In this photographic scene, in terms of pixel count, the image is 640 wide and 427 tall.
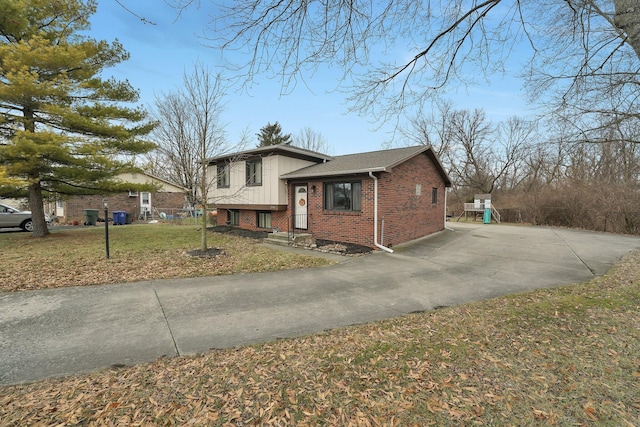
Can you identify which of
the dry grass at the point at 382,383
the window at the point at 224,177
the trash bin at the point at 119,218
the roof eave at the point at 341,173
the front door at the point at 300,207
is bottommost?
the dry grass at the point at 382,383

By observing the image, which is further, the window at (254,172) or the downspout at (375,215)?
the window at (254,172)

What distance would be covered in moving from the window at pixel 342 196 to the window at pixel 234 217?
6323 mm

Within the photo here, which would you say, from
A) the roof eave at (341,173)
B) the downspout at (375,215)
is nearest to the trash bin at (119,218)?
the roof eave at (341,173)

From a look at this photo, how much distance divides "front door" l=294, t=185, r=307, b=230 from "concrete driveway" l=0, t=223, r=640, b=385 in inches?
158

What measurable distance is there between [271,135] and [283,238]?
93.7 feet

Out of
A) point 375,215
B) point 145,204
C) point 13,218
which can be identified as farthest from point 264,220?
point 145,204

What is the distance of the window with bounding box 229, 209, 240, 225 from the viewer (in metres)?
15.7

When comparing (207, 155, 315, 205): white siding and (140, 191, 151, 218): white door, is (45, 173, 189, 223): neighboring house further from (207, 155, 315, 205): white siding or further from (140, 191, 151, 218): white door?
(207, 155, 315, 205): white siding

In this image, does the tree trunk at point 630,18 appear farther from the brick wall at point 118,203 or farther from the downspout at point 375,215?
the brick wall at point 118,203

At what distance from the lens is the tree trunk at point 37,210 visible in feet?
36.3

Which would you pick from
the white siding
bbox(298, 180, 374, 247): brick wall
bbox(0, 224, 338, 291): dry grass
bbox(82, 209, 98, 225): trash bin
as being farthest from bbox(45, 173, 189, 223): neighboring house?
bbox(298, 180, 374, 247): brick wall

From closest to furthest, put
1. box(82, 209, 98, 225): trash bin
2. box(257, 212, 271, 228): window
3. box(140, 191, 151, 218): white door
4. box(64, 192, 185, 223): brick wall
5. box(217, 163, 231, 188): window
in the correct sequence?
→ box(257, 212, 271, 228): window
box(217, 163, 231, 188): window
box(82, 209, 98, 225): trash bin
box(64, 192, 185, 223): brick wall
box(140, 191, 151, 218): white door

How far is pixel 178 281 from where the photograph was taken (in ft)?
20.5

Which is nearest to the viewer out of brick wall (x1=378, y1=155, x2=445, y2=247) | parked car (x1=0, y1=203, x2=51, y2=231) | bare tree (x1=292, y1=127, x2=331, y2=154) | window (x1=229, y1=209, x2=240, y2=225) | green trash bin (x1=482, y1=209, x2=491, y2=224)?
brick wall (x1=378, y1=155, x2=445, y2=247)
